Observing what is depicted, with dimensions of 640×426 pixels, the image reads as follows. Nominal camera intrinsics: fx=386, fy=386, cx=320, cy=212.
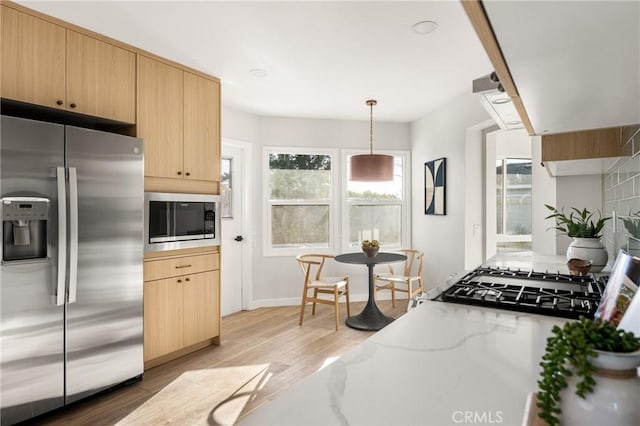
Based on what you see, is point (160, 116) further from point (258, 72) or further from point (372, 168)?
point (372, 168)

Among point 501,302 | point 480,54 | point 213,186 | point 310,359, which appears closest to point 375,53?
point 480,54

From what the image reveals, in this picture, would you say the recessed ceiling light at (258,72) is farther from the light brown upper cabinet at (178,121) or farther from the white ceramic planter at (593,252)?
the white ceramic planter at (593,252)

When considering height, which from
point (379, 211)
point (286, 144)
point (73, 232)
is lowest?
point (73, 232)

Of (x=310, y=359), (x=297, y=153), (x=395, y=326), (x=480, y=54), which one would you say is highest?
(x=480, y=54)

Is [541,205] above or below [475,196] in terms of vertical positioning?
below

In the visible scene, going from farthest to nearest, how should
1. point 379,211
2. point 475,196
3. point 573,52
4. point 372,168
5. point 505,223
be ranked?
1. point 505,223
2. point 379,211
3. point 475,196
4. point 372,168
5. point 573,52

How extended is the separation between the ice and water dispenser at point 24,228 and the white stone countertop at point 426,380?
2.01 m

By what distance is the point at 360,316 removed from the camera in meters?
4.17

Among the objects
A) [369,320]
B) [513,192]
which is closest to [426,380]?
[369,320]

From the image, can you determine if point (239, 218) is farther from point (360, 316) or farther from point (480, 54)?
point (480, 54)

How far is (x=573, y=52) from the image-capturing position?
0.74 meters

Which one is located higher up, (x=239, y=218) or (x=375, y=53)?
(x=375, y=53)

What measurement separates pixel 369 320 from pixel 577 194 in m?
2.22

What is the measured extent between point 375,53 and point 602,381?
2888mm
